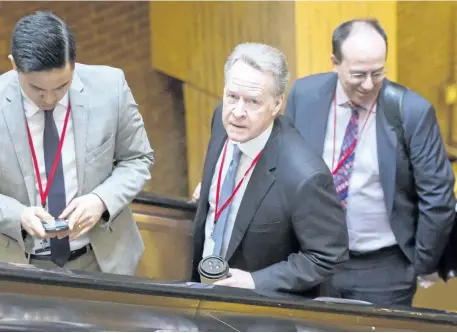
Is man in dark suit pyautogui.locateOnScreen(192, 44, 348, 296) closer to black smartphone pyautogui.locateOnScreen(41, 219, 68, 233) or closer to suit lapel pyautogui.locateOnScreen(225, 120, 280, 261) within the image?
suit lapel pyautogui.locateOnScreen(225, 120, 280, 261)

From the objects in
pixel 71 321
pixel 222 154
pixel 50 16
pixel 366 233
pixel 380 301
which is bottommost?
pixel 380 301

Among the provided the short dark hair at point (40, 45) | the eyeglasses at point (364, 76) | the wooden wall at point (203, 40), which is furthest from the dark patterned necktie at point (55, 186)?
the wooden wall at point (203, 40)

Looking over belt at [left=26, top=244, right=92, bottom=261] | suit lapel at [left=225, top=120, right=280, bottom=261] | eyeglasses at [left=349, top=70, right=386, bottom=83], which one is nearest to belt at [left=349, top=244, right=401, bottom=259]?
eyeglasses at [left=349, top=70, right=386, bottom=83]

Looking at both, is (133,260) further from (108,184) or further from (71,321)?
(71,321)

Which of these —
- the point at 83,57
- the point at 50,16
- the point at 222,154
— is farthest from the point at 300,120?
the point at 83,57

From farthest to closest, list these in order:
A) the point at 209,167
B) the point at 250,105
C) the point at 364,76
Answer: the point at 364,76 < the point at 209,167 < the point at 250,105

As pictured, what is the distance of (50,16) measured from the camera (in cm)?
213

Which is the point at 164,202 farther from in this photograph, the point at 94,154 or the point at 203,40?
the point at 203,40

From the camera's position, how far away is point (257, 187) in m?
2.18

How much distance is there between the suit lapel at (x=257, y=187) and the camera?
2.17 metres

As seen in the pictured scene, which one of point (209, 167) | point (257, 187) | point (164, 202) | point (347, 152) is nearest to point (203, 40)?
point (164, 202)

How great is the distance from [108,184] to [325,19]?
2330 mm

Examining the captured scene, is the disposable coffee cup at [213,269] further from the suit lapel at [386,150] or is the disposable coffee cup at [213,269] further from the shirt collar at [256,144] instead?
the suit lapel at [386,150]

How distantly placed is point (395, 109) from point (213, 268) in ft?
3.27
